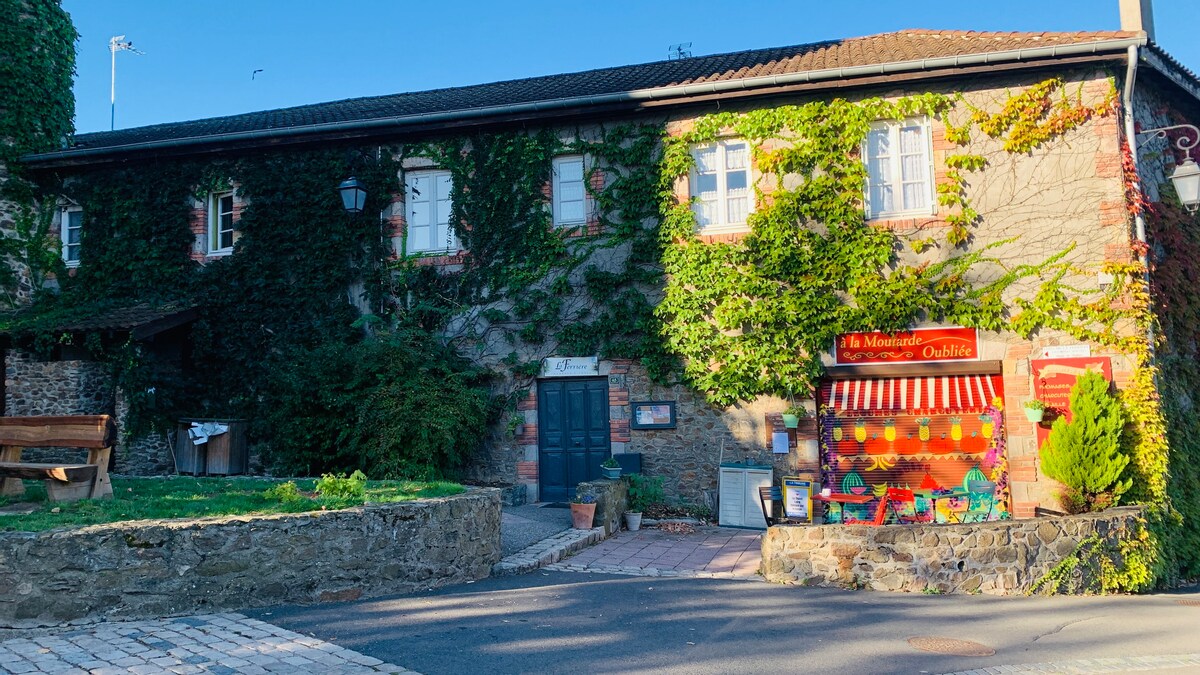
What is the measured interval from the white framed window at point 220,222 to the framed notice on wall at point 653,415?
7.33 m

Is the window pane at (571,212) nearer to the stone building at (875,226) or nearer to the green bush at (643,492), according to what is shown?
the stone building at (875,226)

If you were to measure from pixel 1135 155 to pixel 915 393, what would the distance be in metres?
4.19

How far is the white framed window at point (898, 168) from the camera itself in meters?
11.7

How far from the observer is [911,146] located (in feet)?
38.7

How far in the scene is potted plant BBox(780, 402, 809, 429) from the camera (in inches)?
451

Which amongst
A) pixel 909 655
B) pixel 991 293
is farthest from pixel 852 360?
pixel 909 655

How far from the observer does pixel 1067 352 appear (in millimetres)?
10828

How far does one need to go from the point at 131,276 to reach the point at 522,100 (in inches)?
278

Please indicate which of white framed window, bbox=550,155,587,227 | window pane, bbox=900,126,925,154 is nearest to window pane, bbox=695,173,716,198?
white framed window, bbox=550,155,587,227

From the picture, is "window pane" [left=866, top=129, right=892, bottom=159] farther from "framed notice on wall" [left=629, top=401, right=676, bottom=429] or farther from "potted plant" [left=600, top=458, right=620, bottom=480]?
"potted plant" [left=600, top=458, right=620, bottom=480]

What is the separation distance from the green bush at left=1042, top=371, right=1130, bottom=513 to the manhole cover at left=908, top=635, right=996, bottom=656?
14.7ft

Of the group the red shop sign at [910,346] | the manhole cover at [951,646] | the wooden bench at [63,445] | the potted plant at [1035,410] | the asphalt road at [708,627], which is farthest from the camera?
the red shop sign at [910,346]

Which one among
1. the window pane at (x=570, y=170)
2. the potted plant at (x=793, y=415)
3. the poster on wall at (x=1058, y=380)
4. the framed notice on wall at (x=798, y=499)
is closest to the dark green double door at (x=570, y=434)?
the potted plant at (x=793, y=415)

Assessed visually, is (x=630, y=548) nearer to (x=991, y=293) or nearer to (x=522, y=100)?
(x=991, y=293)
